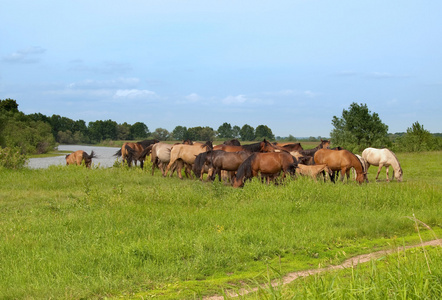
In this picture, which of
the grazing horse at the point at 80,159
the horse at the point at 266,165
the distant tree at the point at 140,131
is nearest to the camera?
the horse at the point at 266,165

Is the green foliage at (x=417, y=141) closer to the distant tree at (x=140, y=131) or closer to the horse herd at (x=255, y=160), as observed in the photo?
the horse herd at (x=255, y=160)

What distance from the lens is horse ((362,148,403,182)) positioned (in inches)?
776

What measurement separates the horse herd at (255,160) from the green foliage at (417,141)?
2885cm

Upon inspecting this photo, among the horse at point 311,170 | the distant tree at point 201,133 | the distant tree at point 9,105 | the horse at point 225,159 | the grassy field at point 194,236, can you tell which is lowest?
the grassy field at point 194,236

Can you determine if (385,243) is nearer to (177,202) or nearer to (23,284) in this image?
(177,202)

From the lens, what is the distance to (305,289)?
3.59 m

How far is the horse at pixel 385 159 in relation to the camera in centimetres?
1972

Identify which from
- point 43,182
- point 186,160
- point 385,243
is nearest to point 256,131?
point 186,160

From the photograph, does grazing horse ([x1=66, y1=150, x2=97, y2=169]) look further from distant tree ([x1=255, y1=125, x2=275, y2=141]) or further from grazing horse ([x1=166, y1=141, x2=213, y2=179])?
distant tree ([x1=255, y1=125, x2=275, y2=141])

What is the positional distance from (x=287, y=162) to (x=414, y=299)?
11784mm

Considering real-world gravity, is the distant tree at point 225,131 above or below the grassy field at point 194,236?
above

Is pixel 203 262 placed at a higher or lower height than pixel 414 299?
lower

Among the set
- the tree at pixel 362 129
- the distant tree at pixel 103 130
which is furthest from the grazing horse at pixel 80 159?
the distant tree at pixel 103 130

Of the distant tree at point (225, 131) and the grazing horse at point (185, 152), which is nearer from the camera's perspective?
the grazing horse at point (185, 152)
